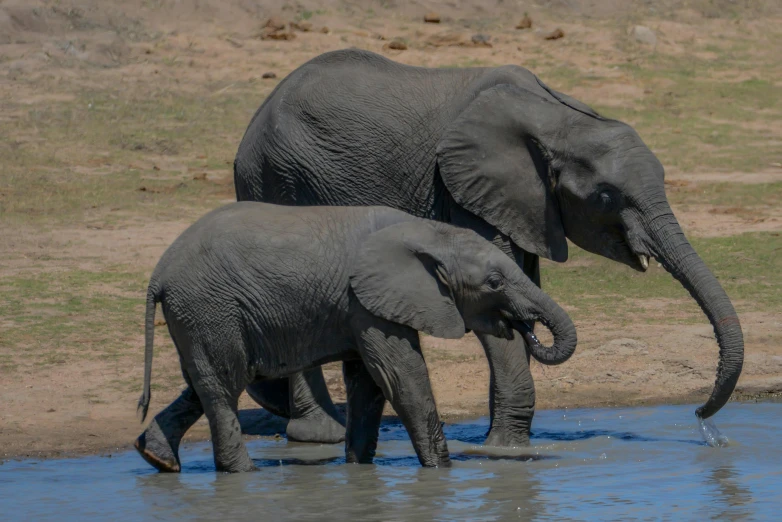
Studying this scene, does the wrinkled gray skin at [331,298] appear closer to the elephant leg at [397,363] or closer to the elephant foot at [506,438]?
the elephant leg at [397,363]

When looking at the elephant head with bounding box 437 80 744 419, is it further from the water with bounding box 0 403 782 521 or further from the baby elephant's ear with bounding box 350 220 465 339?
the baby elephant's ear with bounding box 350 220 465 339

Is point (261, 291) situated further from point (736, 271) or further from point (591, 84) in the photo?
point (591, 84)

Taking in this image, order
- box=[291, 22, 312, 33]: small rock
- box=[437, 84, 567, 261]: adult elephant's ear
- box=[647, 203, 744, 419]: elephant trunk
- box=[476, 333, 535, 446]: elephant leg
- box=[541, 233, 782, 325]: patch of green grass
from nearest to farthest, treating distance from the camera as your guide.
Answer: box=[647, 203, 744, 419]: elephant trunk
box=[476, 333, 535, 446]: elephant leg
box=[437, 84, 567, 261]: adult elephant's ear
box=[541, 233, 782, 325]: patch of green grass
box=[291, 22, 312, 33]: small rock

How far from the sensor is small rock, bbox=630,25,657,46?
20.2 meters

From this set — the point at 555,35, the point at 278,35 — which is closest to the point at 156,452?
the point at 278,35

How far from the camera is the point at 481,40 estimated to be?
19.5m

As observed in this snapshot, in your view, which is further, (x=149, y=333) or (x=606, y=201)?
(x=606, y=201)

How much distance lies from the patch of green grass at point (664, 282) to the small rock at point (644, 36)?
8.31 m

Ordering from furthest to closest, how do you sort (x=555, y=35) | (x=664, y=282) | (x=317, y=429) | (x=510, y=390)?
(x=555, y=35) < (x=664, y=282) < (x=317, y=429) < (x=510, y=390)

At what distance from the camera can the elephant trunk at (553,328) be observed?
20.8 feet

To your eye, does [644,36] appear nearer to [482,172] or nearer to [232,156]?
[232,156]

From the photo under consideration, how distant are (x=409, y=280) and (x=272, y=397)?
2.04m

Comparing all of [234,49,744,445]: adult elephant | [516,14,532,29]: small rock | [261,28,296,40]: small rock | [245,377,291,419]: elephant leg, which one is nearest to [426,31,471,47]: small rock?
[516,14,532,29]: small rock

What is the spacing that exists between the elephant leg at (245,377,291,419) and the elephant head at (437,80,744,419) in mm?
1617
